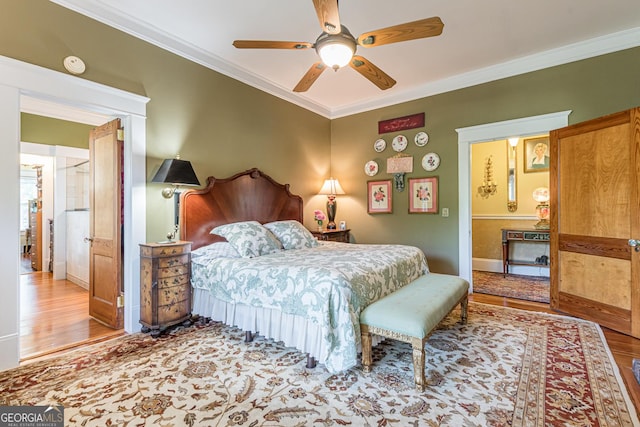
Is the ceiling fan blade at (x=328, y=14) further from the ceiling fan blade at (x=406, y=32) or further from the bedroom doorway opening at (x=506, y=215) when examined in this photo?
the bedroom doorway opening at (x=506, y=215)

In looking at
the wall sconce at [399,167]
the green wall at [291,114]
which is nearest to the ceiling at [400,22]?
the green wall at [291,114]

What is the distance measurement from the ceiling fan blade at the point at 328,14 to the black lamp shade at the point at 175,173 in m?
1.94

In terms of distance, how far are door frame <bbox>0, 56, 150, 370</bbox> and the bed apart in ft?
1.68

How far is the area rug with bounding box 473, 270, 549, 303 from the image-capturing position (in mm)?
4168

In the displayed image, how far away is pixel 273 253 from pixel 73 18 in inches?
108

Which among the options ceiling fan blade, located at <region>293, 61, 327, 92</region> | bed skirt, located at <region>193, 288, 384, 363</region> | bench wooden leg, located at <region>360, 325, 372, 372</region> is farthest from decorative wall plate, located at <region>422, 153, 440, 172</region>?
bench wooden leg, located at <region>360, 325, 372, 372</region>

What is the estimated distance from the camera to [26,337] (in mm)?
2754

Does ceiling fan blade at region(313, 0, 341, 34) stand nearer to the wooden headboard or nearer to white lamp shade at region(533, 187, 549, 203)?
the wooden headboard

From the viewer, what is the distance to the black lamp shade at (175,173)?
2.98 meters

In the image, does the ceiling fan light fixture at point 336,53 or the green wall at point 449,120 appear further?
the green wall at point 449,120

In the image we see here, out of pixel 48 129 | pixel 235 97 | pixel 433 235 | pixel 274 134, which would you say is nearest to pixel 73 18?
pixel 235 97

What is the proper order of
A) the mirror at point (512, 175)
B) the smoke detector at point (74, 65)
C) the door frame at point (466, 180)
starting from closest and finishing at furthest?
1. the smoke detector at point (74, 65)
2. the door frame at point (466, 180)
3. the mirror at point (512, 175)

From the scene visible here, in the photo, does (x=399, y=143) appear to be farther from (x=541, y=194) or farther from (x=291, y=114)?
(x=541, y=194)

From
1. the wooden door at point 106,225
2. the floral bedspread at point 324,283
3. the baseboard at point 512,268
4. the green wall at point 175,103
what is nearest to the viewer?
the floral bedspread at point 324,283
